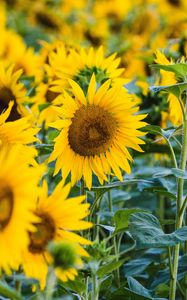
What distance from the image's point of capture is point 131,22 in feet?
14.7

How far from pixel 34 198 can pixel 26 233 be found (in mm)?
59

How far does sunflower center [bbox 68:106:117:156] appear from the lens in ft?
5.51

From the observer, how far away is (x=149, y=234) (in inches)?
60.9

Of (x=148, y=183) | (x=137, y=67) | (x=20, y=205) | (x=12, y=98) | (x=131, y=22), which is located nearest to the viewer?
(x=20, y=205)

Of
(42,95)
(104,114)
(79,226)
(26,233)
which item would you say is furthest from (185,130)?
(42,95)

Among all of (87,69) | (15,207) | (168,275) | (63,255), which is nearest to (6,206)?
(15,207)

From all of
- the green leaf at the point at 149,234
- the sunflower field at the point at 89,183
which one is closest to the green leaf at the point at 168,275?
the sunflower field at the point at 89,183

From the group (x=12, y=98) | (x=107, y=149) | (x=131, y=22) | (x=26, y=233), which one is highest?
(x=131, y=22)

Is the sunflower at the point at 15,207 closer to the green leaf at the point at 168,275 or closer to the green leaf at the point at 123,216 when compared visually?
the green leaf at the point at 123,216

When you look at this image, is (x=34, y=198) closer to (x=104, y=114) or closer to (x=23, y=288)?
(x=104, y=114)

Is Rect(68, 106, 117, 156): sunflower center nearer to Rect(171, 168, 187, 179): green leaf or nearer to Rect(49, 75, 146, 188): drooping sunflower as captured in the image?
Rect(49, 75, 146, 188): drooping sunflower

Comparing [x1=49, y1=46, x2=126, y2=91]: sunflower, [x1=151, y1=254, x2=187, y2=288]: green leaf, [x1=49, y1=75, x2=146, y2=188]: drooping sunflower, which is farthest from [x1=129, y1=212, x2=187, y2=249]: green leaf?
[x1=49, y1=46, x2=126, y2=91]: sunflower

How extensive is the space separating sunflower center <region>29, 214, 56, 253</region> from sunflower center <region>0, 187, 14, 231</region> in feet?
0.24

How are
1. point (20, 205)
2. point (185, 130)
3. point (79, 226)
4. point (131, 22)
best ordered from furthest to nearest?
point (131, 22), point (185, 130), point (79, 226), point (20, 205)
